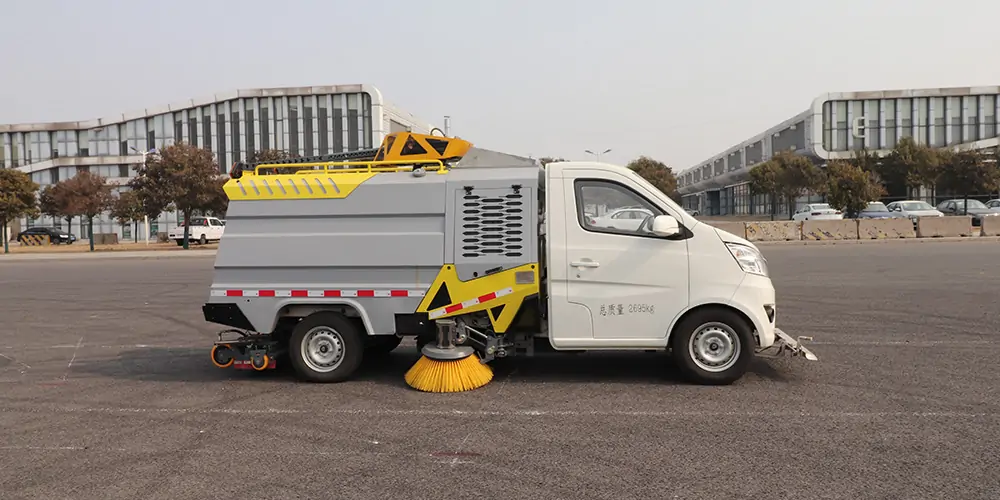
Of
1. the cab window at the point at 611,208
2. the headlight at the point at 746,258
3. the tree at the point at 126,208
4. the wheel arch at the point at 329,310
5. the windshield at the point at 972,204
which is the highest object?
the tree at the point at 126,208

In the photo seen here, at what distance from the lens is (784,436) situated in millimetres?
5219

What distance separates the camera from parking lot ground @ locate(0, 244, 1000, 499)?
4.45 metres

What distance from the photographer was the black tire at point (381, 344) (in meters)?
7.54

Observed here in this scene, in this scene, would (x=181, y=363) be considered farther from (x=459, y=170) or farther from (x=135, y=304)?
(x=135, y=304)

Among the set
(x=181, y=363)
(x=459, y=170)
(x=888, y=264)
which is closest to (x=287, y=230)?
(x=459, y=170)

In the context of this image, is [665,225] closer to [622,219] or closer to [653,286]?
[622,219]

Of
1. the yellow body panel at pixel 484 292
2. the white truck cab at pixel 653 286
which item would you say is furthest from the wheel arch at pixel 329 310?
the white truck cab at pixel 653 286

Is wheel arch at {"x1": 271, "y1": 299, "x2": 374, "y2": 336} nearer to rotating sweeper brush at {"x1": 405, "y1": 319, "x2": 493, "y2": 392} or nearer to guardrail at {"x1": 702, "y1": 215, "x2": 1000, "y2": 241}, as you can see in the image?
rotating sweeper brush at {"x1": 405, "y1": 319, "x2": 493, "y2": 392}

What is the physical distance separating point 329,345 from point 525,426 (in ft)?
8.19

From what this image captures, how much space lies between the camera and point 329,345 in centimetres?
716

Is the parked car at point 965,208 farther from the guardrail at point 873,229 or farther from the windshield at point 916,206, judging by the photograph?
the guardrail at point 873,229

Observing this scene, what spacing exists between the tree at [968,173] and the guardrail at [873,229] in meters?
17.6

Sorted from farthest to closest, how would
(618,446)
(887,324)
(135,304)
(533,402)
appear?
(135,304) → (887,324) → (533,402) → (618,446)

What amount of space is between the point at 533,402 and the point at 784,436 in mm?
2104
